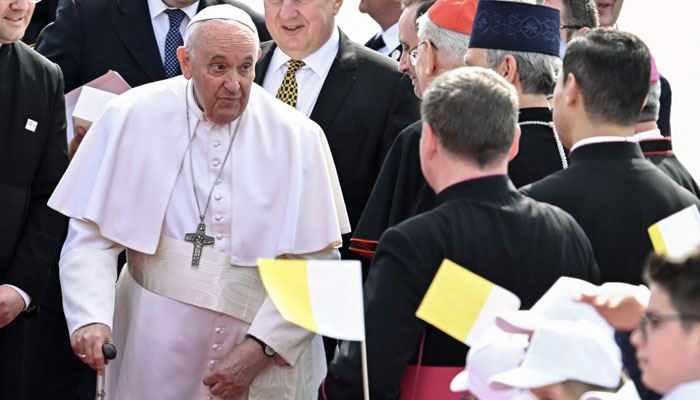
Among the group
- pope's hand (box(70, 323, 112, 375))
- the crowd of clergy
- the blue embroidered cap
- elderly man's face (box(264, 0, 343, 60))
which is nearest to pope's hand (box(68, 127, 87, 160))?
the crowd of clergy

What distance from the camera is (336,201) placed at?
4.73m

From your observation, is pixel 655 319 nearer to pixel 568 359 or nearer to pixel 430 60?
pixel 568 359

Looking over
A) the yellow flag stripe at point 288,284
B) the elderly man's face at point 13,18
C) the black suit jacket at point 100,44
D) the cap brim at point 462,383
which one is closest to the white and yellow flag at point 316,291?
the yellow flag stripe at point 288,284

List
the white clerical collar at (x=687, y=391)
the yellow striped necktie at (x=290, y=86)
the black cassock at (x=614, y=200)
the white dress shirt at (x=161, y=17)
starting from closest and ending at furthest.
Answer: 1. the white clerical collar at (x=687, y=391)
2. the black cassock at (x=614, y=200)
3. the yellow striped necktie at (x=290, y=86)
4. the white dress shirt at (x=161, y=17)

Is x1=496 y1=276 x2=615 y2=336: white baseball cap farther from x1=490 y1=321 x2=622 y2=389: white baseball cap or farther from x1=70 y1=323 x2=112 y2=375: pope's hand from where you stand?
x1=70 y1=323 x2=112 y2=375: pope's hand

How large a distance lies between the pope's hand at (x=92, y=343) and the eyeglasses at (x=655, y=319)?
233 centimetres

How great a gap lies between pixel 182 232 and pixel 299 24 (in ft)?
5.10

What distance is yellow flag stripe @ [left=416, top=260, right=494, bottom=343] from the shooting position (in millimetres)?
2867

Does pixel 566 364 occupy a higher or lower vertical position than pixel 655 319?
lower

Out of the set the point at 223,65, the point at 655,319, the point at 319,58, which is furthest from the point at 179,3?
the point at 655,319

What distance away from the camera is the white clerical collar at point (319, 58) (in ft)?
18.4

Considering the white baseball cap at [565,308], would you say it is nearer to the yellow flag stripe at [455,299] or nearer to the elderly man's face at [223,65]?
the yellow flag stripe at [455,299]

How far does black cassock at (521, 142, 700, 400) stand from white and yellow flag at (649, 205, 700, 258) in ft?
0.80

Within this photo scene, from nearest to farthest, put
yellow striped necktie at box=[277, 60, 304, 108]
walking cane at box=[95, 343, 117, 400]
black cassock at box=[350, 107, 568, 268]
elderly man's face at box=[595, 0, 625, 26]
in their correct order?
black cassock at box=[350, 107, 568, 268], walking cane at box=[95, 343, 117, 400], yellow striped necktie at box=[277, 60, 304, 108], elderly man's face at box=[595, 0, 625, 26]
